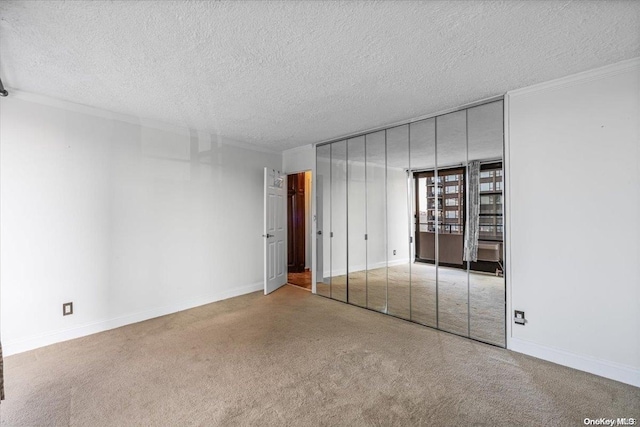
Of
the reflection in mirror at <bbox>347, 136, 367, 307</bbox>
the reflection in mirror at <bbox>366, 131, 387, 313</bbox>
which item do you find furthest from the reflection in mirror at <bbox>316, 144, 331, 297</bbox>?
the reflection in mirror at <bbox>366, 131, 387, 313</bbox>

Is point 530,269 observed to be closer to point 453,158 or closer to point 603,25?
point 453,158

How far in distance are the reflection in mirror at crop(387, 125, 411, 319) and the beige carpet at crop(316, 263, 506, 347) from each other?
1 cm

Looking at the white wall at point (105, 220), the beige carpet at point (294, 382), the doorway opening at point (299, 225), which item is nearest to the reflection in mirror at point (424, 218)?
the beige carpet at point (294, 382)

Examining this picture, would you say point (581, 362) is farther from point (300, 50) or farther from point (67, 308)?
point (67, 308)

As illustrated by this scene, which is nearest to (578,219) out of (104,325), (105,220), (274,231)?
(274,231)

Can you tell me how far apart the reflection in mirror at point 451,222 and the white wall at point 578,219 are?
1.64 feet

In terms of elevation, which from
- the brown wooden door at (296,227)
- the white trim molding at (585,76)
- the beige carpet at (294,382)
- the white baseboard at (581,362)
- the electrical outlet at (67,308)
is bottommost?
the beige carpet at (294,382)

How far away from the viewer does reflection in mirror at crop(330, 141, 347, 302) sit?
14.8 feet

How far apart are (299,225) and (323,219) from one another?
1.78m

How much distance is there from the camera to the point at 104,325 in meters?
3.32

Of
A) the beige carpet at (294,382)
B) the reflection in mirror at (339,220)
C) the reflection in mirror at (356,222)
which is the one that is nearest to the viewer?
the beige carpet at (294,382)

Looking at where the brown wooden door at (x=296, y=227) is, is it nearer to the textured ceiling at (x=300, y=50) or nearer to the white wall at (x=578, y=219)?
the textured ceiling at (x=300, y=50)

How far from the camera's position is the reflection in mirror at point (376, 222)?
159 inches

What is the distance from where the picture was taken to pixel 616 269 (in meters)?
2.31
